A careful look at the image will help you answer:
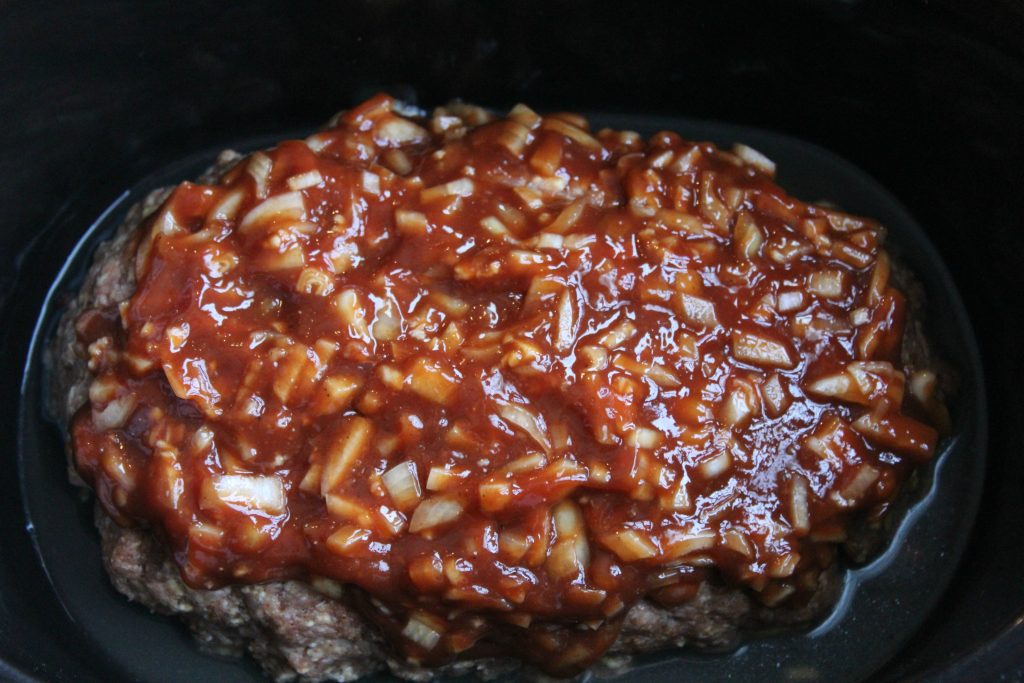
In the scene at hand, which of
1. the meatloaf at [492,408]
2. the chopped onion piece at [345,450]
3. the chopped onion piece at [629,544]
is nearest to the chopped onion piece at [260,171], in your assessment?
the meatloaf at [492,408]

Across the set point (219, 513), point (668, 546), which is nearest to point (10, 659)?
point (219, 513)

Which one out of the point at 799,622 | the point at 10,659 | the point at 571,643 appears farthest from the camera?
the point at 799,622

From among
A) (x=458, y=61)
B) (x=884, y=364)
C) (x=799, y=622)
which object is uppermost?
(x=458, y=61)

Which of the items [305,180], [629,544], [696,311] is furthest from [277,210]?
[629,544]

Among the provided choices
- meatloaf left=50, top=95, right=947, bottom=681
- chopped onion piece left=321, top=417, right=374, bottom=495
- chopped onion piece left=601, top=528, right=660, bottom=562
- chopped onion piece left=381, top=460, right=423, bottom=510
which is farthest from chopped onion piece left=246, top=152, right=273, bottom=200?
chopped onion piece left=601, top=528, right=660, bottom=562

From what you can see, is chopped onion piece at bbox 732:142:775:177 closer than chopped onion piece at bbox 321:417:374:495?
No

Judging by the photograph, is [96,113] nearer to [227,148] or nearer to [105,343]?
[227,148]

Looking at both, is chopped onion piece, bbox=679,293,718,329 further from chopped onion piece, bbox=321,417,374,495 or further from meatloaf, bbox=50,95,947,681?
chopped onion piece, bbox=321,417,374,495
